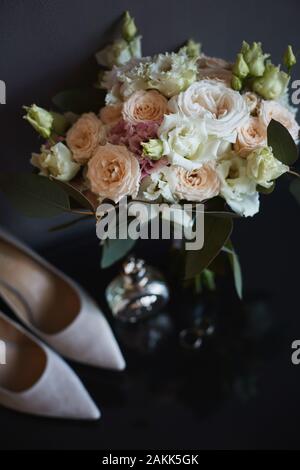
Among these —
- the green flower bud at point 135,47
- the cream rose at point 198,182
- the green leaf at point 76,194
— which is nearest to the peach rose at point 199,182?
the cream rose at point 198,182

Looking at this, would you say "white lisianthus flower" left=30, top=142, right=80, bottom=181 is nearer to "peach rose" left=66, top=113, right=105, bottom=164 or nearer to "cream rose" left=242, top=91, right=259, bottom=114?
"peach rose" left=66, top=113, right=105, bottom=164

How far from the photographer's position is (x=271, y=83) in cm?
62

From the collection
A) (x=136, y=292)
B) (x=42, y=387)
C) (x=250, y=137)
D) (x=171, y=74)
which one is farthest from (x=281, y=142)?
(x=42, y=387)

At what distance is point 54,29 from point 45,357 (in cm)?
48

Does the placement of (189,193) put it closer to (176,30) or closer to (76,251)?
(176,30)

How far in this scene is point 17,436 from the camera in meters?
0.78

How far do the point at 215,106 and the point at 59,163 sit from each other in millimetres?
194

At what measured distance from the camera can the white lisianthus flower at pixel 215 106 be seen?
0.56 meters

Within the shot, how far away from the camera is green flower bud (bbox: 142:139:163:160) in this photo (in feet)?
1.76

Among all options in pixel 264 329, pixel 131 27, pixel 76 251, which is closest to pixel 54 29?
pixel 131 27

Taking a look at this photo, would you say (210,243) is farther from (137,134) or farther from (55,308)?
(55,308)

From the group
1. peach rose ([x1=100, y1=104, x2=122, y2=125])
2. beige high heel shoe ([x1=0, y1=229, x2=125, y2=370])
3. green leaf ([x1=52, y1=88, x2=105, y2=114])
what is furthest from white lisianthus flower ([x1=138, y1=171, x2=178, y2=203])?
beige high heel shoe ([x1=0, y1=229, x2=125, y2=370])

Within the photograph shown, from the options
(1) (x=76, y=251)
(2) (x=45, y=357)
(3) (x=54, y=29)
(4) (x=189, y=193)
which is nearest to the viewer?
(4) (x=189, y=193)

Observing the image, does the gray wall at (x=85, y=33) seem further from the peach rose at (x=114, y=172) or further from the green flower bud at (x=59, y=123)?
the peach rose at (x=114, y=172)
